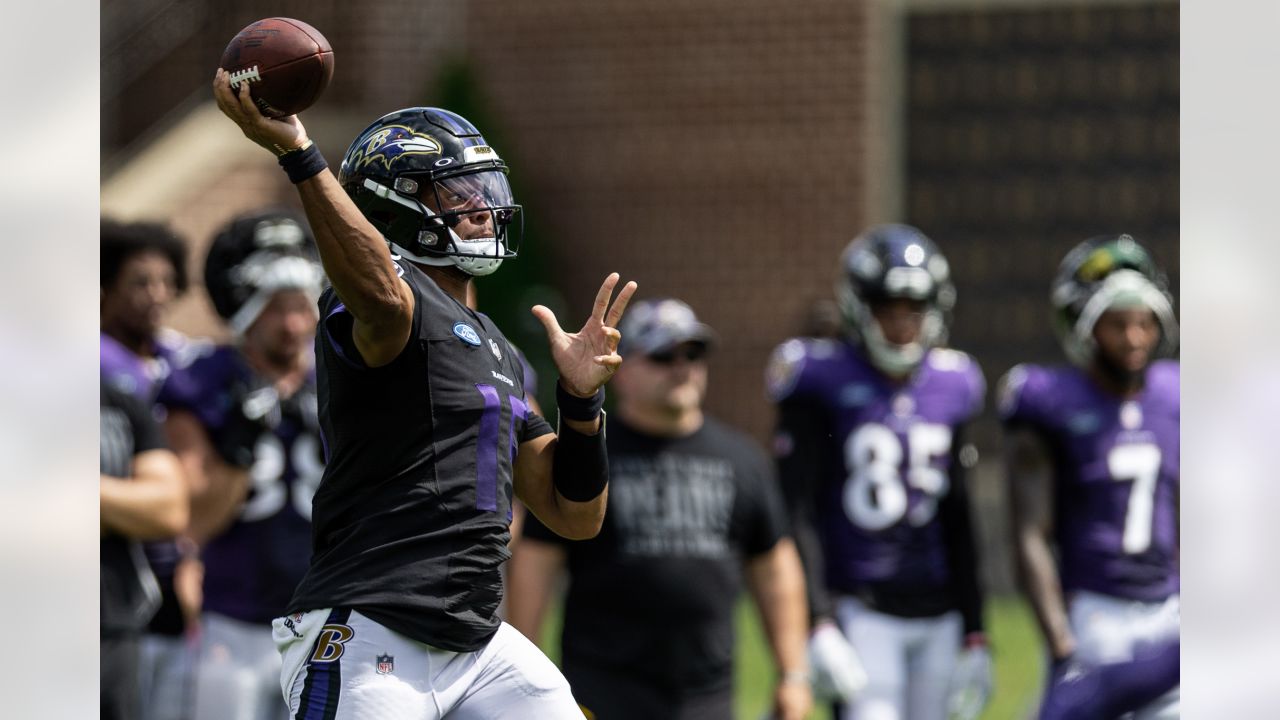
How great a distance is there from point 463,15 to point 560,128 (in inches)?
58.6

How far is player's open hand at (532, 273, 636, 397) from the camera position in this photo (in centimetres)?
381

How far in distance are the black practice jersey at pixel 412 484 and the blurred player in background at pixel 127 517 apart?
6.25 feet

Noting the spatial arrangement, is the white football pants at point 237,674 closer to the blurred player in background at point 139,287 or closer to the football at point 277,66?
the blurred player in background at point 139,287

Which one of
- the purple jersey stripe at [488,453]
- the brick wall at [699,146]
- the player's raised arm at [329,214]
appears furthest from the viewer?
the brick wall at [699,146]

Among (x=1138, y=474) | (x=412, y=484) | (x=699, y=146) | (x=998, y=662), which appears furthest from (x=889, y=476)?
(x=699, y=146)

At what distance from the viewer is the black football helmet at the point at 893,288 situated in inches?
279

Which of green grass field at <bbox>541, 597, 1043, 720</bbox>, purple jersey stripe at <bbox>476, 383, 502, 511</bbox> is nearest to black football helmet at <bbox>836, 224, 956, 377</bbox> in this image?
green grass field at <bbox>541, 597, 1043, 720</bbox>

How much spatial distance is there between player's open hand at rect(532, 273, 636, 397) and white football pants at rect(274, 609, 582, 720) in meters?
0.56

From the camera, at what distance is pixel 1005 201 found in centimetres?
1664

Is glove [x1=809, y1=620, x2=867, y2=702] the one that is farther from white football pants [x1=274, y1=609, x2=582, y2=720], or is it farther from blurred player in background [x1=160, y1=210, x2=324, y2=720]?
white football pants [x1=274, y1=609, x2=582, y2=720]

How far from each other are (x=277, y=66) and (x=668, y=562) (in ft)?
9.81

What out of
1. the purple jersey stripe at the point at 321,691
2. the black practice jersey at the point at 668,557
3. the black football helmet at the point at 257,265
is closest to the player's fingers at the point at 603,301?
the purple jersey stripe at the point at 321,691

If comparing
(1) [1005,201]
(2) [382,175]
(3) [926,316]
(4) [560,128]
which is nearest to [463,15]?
(4) [560,128]

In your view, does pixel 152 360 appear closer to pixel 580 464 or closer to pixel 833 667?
pixel 833 667
